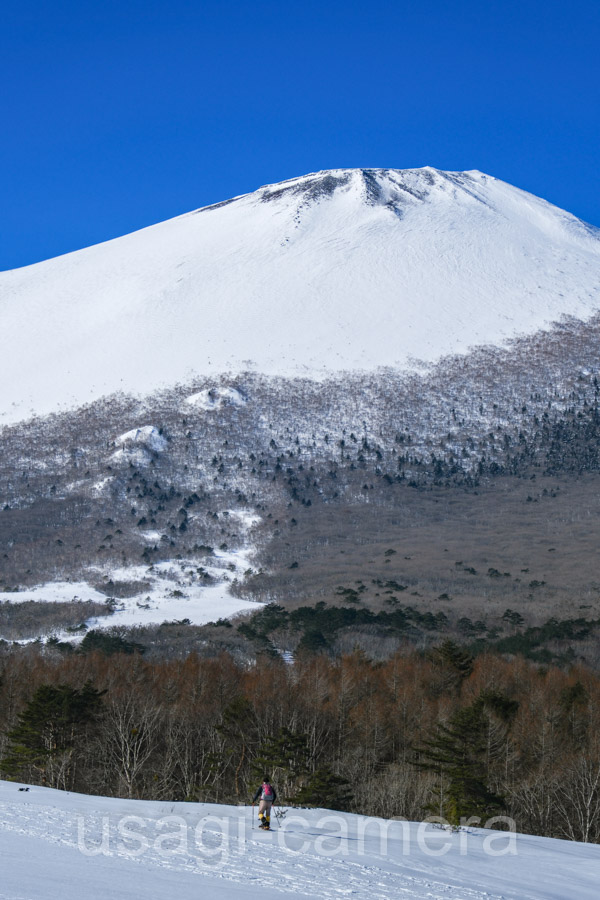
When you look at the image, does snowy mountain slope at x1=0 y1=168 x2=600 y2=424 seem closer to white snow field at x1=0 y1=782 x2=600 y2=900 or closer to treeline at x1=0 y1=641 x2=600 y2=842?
treeline at x1=0 y1=641 x2=600 y2=842

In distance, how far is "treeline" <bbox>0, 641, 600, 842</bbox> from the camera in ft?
117

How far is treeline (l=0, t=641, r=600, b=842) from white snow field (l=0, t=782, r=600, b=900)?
6.23 metres

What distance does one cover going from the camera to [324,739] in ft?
144

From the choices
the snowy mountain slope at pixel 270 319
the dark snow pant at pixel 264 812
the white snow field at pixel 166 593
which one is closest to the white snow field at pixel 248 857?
the dark snow pant at pixel 264 812

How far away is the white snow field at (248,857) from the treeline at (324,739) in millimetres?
6225

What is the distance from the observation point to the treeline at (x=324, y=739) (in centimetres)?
3572

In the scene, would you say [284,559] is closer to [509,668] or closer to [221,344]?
[509,668]

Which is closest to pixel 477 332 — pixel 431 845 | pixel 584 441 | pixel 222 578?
pixel 584 441

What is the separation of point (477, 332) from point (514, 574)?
78.6 meters

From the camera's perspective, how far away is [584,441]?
443 feet

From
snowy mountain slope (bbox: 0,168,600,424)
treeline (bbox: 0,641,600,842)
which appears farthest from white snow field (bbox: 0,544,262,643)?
snowy mountain slope (bbox: 0,168,600,424)

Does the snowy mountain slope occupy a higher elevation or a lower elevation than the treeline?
higher

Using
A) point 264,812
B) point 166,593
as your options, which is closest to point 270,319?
point 166,593

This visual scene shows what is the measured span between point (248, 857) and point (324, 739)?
24.9 m
